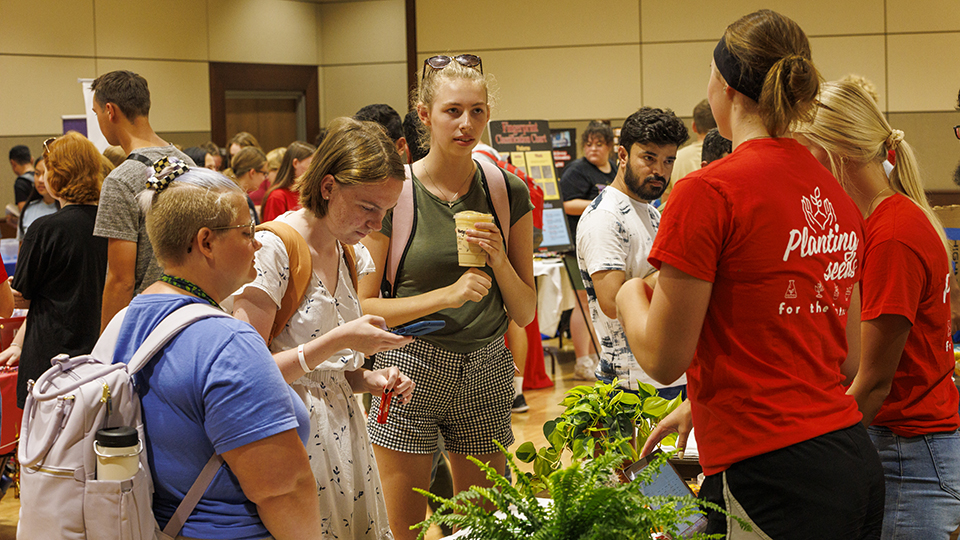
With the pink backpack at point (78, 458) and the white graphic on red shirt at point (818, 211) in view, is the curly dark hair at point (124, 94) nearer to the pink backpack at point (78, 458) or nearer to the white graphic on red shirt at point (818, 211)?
the pink backpack at point (78, 458)

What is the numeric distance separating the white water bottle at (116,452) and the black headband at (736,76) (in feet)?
3.53

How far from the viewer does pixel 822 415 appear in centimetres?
127

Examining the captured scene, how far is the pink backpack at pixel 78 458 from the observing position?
1136 millimetres

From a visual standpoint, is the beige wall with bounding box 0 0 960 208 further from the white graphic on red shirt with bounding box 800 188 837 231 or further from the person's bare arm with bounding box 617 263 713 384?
the person's bare arm with bounding box 617 263 713 384

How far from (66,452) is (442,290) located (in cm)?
102

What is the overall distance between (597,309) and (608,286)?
15cm

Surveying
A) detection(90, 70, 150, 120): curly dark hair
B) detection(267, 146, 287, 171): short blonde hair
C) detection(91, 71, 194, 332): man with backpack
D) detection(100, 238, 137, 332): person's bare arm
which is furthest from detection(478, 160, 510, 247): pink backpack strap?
detection(267, 146, 287, 171): short blonde hair

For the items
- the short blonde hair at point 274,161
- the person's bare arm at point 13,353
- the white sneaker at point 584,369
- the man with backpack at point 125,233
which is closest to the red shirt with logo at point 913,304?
the man with backpack at point 125,233

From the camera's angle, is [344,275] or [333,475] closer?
[333,475]

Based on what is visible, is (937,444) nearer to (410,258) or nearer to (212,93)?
(410,258)

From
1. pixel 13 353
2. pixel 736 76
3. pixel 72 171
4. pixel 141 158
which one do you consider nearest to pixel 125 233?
pixel 141 158

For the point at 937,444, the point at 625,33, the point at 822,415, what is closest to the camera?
the point at 822,415

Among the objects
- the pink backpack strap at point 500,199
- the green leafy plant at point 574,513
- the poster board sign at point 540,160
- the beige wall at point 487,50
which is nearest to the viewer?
the green leafy plant at point 574,513

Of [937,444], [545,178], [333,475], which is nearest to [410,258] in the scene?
[333,475]
